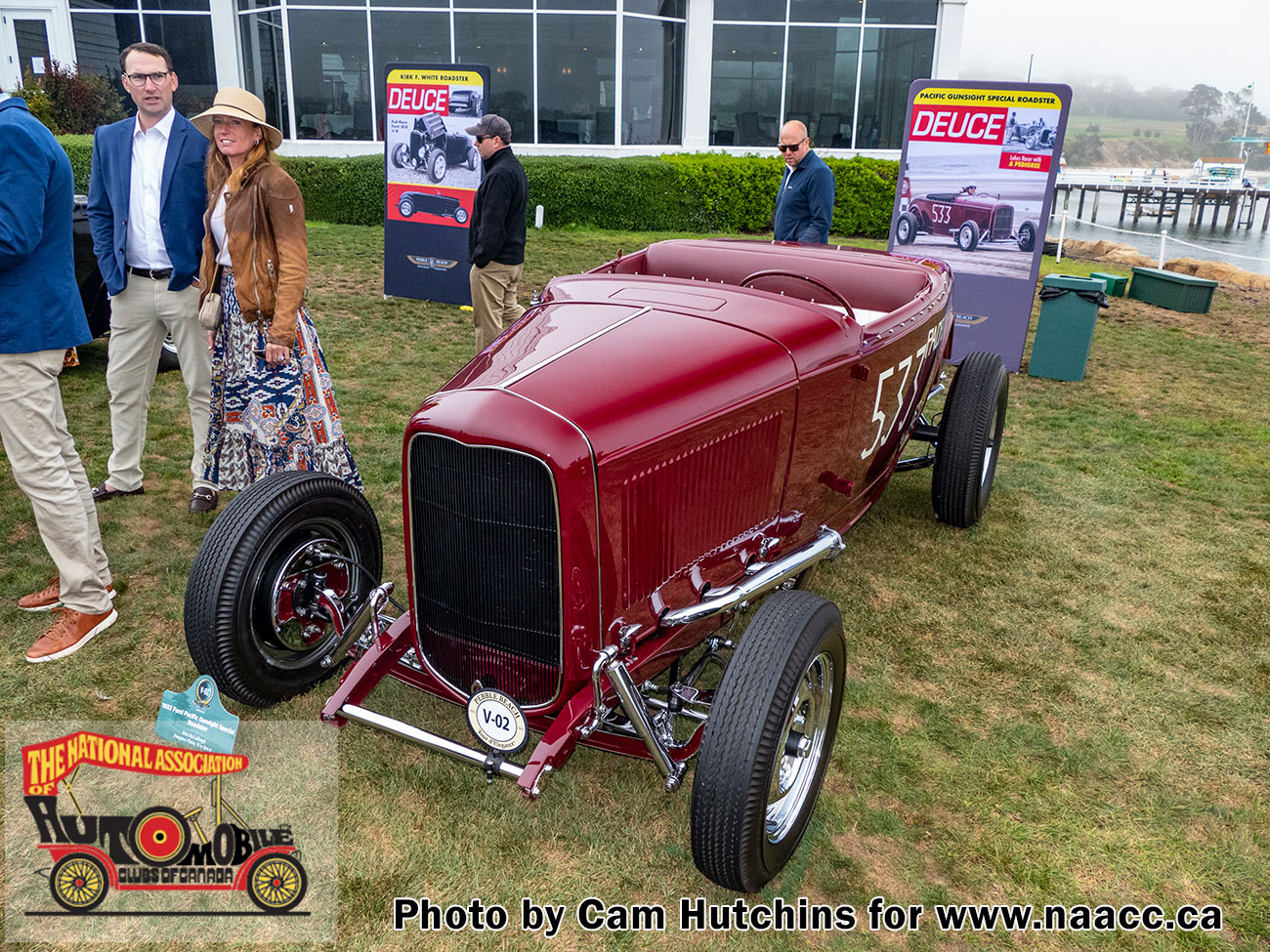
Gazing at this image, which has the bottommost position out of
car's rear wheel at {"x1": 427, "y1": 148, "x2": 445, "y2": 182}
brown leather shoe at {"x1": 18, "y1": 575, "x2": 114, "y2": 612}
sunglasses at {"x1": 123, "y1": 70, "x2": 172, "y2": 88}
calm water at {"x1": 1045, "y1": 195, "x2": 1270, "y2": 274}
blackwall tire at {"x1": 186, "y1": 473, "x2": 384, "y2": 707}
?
calm water at {"x1": 1045, "y1": 195, "x2": 1270, "y2": 274}

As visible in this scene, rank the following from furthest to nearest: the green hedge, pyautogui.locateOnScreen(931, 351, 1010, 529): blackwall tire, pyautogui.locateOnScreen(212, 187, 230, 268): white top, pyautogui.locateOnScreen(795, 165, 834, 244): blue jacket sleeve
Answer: the green hedge
pyautogui.locateOnScreen(795, 165, 834, 244): blue jacket sleeve
pyautogui.locateOnScreen(931, 351, 1010, 529): blackwall tire
pyautogui.locateOnScreen(212, 187, 230, 268): white top

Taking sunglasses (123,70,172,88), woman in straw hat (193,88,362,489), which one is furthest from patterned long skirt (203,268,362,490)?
sunglasses (123,70,172,88)

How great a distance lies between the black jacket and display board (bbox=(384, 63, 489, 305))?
2.22 metres

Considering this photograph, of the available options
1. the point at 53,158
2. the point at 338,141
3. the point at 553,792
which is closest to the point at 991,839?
the point at 553,792

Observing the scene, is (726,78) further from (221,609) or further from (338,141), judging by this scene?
(221,609)

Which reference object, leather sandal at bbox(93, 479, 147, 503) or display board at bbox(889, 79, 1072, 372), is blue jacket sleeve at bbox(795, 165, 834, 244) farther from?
leather sandal at bbox(93, 479, 147, 503)

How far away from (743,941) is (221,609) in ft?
6.04

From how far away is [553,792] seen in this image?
2.93 metres

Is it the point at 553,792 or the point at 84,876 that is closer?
the point at 84,876

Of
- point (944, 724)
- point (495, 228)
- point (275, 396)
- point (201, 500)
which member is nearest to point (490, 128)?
point (495, 228)

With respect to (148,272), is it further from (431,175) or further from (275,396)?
(431,175)

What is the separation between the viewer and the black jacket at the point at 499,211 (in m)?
6.63

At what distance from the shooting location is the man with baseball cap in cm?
662

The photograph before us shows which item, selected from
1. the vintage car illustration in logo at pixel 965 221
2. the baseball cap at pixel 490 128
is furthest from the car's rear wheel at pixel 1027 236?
the baseball cap at pixel 490 128
